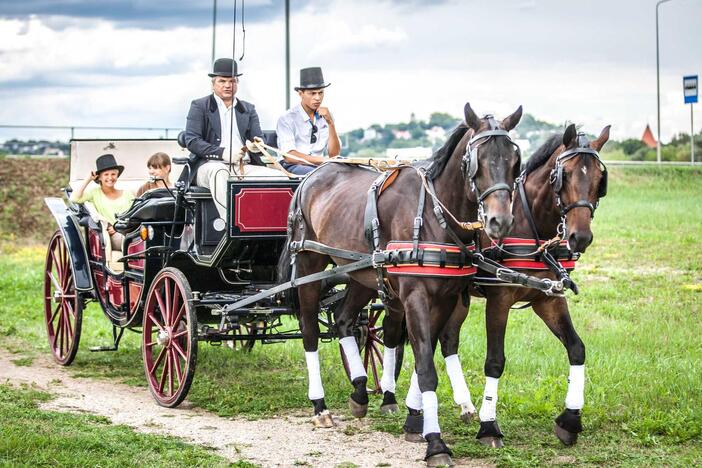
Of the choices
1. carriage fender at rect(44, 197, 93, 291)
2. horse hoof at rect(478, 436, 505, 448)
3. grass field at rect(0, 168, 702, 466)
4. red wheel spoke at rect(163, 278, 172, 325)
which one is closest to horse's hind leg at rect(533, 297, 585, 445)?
Result: grass field at rect(0, 168, 702, 466)

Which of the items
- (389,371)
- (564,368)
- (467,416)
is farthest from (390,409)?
(564,368)

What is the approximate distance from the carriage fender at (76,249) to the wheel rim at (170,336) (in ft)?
4.00

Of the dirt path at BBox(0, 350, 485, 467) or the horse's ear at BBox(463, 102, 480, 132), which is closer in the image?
the horse's ear at BBox(463, 102, 480, 132)

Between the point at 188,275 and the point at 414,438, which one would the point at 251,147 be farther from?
the point at 414,438

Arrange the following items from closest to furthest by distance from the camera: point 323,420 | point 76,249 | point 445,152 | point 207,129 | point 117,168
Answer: point 445,152 → point 323,420 → point 207,129 → point 76,249 → point 117,168

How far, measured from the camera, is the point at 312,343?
7.98 m

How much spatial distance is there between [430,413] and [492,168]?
1.57 meters

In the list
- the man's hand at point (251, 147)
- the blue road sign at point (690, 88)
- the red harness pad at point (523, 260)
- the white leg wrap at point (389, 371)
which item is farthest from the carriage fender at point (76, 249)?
the blue road sign at point (690, 88)

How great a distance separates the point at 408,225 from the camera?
6.65m

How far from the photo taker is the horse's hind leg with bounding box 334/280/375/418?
7770mm

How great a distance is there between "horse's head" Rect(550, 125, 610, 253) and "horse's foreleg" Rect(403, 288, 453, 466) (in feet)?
3.30

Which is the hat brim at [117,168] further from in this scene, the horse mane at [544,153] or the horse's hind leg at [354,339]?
the horse mane at [544,153]

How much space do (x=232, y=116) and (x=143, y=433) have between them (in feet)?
8.91

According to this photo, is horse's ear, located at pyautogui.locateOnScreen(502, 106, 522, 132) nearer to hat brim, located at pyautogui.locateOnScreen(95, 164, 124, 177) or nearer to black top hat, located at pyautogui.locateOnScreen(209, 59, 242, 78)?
black top hat, located at pyautogui.locateOnScreen(209, 59, 242, 78)
